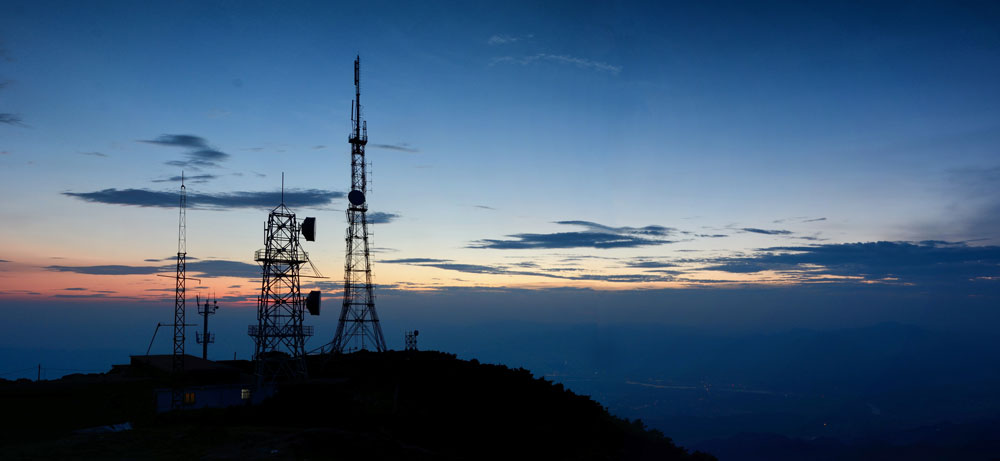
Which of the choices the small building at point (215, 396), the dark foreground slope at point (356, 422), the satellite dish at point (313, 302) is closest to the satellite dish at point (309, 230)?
the satellite dish at point (313, 302)

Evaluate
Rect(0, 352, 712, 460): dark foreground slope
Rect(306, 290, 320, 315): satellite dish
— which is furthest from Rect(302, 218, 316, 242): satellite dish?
Rect(0, 352, 712, 460): dark foreground slope

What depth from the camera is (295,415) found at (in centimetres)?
3909

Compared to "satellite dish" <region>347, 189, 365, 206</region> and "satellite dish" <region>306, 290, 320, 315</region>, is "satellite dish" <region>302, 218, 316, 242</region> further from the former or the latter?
"satellite dish" <region>347, 189, 365, 206</region>

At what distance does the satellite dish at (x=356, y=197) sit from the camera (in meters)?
59.1

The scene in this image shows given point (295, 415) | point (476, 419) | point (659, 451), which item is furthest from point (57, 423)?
point (659, 451)

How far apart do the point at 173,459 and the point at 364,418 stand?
15.7m

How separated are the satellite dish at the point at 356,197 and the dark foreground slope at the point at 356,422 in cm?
1649

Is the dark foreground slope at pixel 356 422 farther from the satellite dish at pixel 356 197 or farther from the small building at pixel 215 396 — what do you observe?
the satellite dish at pixel 356 197

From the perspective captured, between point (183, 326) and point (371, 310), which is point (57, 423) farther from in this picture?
point (371, 310)

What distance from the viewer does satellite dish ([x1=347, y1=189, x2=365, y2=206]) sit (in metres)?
59.1

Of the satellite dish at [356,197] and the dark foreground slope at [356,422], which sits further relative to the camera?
the satellite dish at [356,197]

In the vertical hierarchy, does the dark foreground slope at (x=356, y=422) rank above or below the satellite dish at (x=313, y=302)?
below

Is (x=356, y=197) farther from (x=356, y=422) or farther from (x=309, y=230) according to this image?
(x=356, y=422)

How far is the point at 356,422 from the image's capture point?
37938 mm
